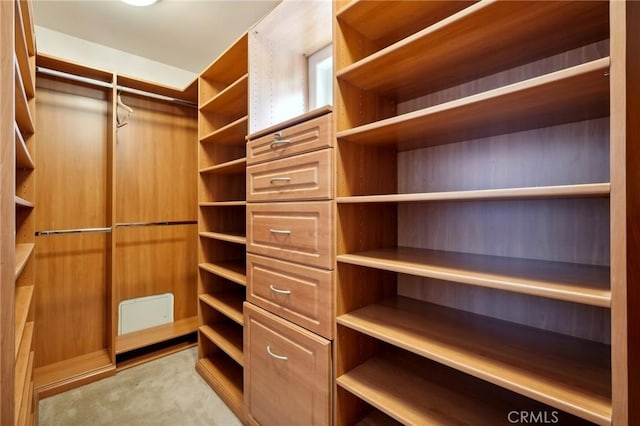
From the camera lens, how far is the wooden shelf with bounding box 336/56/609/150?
0.69m

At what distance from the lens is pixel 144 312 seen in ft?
8.23

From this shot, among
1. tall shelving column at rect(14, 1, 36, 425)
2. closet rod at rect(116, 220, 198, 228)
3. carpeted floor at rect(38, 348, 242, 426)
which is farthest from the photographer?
closet rod at rect(116, 220, 198, 228)

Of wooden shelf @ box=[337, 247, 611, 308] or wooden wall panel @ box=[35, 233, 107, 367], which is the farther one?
wooden wall panel @ box=[35, 233, 107, 367]

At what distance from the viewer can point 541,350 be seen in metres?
0.90

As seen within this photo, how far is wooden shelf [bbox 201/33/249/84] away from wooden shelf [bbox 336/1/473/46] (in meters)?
0.75

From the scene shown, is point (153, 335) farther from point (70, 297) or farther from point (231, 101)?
point (231, 101)

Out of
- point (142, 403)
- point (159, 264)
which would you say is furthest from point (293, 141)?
point (159, 264)

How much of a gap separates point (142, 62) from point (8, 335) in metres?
2.58

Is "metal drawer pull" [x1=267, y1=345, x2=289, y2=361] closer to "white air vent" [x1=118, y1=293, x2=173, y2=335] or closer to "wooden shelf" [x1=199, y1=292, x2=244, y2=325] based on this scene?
"wooden shelf" [x1=199, y1=292, x2=244, y2=325]

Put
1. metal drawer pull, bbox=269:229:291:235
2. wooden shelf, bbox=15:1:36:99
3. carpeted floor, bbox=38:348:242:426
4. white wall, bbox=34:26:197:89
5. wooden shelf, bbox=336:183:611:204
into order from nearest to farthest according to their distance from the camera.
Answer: wooden shelf, bbox=336:183:611:204
wooden shelf, bbox=15:1:36:99
metal drawer pull, bbox=269:229:291:235
carpeted floor, bbox=38:348:242:426
white wall, bbox=34:26:197:89

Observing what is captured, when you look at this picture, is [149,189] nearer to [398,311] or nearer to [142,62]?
[142,62]

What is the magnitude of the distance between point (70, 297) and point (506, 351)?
2783mm

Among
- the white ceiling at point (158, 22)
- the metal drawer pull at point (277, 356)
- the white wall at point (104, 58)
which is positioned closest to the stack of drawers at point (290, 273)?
the metal drawer pull at point (277, 356)

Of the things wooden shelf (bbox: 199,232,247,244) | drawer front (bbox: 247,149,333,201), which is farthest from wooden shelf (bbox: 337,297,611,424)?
wooden shelf (bbox: 199,232,247,244)
